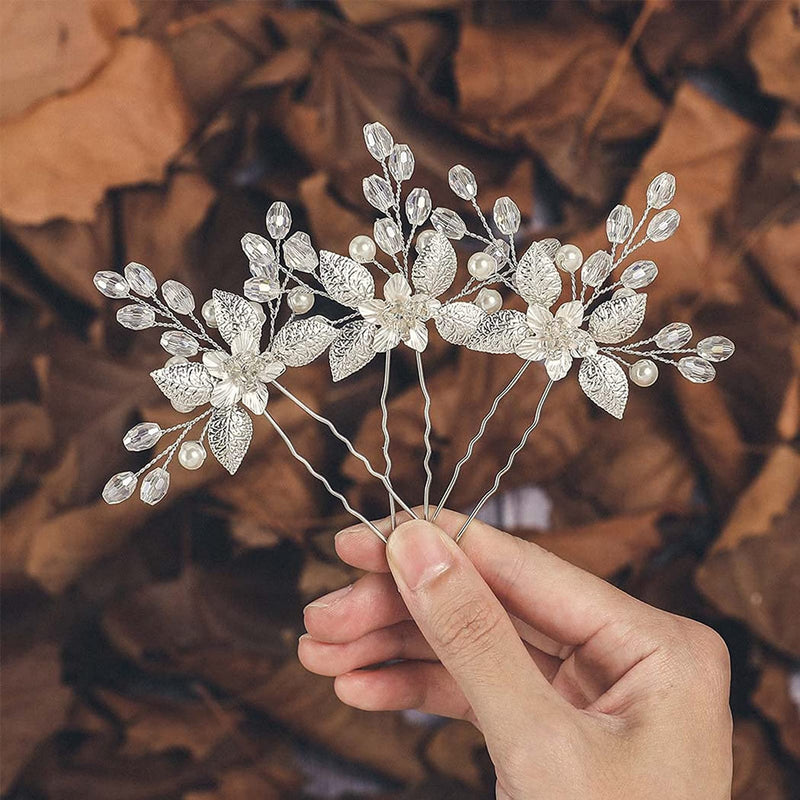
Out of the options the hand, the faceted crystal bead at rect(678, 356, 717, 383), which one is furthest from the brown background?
the faceted crystal bead at rect(678, 356, 717, 383)

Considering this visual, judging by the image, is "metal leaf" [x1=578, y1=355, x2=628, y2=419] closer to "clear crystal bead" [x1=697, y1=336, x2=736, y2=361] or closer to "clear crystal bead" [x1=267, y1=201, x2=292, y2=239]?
"clear crystal bead" [x1=697, y1=336, x2=736, y2=361]

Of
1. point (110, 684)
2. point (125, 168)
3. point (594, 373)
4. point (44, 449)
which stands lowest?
point (110, 684)

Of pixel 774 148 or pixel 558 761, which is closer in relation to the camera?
pixel 558 761

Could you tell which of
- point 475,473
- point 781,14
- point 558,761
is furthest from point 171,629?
point 781,14

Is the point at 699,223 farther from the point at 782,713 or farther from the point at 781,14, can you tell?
the point at 782,713

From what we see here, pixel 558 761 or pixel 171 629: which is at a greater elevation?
pixel 558 761

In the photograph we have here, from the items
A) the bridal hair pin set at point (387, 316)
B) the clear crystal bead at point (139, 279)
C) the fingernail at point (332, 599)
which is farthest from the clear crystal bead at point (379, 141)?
the fingernail at point (332, 599)

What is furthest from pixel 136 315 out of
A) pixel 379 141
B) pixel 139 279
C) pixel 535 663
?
pixel 535 663

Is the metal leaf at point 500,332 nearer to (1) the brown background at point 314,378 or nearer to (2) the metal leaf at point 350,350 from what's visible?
(2) the metal leaf at point 350,350
